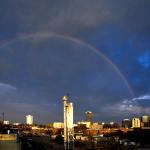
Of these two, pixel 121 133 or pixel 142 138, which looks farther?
pixel 121 133

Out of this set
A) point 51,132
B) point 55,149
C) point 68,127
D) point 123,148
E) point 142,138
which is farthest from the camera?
point 51,132

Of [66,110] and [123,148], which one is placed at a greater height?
[66,110]

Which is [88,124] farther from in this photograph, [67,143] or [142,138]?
[67,143]

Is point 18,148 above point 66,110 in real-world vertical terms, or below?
below

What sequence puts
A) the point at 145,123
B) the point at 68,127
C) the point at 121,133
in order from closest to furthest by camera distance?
the point at 68,127, the point at 121,133, the point at 145,123

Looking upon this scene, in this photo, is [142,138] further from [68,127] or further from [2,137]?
[2,137]

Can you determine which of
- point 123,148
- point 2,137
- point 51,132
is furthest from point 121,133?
point 2,137

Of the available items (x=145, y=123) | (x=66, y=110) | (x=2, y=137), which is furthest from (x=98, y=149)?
(x=145, y=123)

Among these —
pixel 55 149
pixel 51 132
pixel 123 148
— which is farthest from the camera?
pixel 51 132

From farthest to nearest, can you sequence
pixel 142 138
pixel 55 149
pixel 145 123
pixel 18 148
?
pixel 145 123
pixel 142 138
pixel 55 149
pixel 18 148
